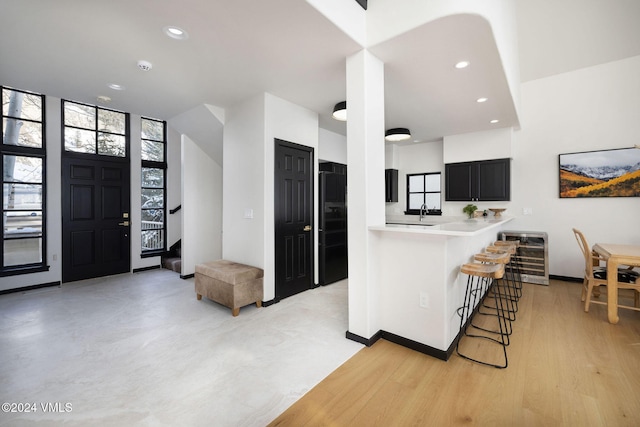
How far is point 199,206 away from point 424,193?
4.76 meters

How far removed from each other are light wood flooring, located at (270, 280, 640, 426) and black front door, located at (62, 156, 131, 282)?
483 centimetres

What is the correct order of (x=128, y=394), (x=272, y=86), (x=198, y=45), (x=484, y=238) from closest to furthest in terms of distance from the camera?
(x=128, y=394), (x=198, y=45), (x=272, y=86), (x=484, y=238)

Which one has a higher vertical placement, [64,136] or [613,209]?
[64,136]

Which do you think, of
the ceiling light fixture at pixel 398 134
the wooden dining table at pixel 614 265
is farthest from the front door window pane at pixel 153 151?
the wooden dining table at pixel 614 265

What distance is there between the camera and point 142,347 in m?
2.55

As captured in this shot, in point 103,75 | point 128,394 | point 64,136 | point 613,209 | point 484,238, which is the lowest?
point 128,394

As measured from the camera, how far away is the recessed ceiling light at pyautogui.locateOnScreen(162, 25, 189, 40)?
2.26 meters

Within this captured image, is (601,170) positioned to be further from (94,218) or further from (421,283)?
(94,218)

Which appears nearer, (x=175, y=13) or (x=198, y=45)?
(x=175, y=13)

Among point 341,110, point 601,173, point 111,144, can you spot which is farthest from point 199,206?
point 601,173

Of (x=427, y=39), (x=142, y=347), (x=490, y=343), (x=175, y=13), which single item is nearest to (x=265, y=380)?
(x=142, y=347)

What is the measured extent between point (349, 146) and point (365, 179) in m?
0.37

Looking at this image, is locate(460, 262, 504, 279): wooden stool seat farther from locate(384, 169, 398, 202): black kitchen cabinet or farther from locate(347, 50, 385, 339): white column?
locate(384, 169, 398, 202): black kitchen cabinet

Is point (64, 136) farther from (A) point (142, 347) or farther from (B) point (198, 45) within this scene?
(A) point (142, 347)
